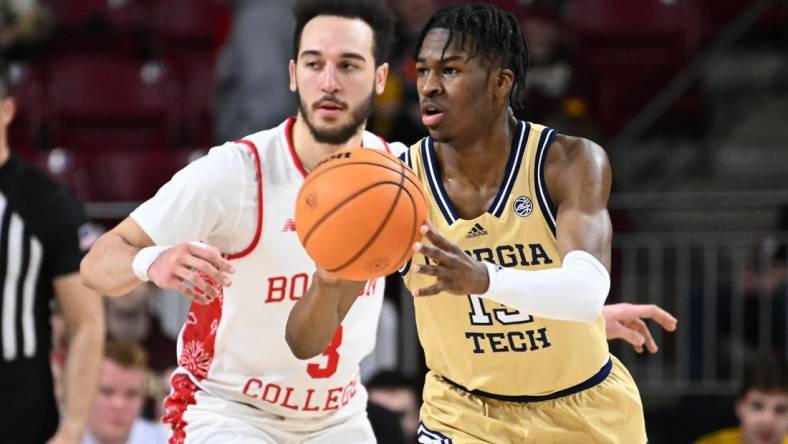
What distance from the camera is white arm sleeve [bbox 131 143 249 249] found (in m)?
4.64

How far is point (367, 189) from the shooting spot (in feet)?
12.6

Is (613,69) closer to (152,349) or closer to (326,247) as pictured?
(152,349)

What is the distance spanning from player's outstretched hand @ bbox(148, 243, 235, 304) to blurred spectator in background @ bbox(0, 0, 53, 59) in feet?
24.1

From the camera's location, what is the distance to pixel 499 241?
4.27m

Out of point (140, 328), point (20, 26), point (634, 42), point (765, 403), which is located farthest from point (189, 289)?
point (20, 26)

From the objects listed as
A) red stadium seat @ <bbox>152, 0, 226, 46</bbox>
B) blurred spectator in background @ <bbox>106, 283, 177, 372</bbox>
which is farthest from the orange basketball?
red stadium seat @ <bbox>152, 0, 226, 46</bbox>

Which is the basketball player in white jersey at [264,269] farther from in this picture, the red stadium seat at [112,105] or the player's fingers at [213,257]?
the red stadium seat at [112,105]

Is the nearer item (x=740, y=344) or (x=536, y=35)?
(x=740, y=344)

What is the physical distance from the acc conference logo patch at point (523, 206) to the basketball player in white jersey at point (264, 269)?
0.63 m

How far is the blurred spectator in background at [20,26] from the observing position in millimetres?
10922

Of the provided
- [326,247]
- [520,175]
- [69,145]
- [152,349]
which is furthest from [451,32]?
[69,145]

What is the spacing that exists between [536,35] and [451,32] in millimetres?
5879

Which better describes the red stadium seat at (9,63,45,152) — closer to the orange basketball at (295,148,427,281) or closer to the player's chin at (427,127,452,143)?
the player's chin at (427,127,452,143)

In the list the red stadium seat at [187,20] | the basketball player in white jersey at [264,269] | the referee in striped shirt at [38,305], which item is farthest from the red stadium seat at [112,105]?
the basketball player in white jersey at [264,269]
